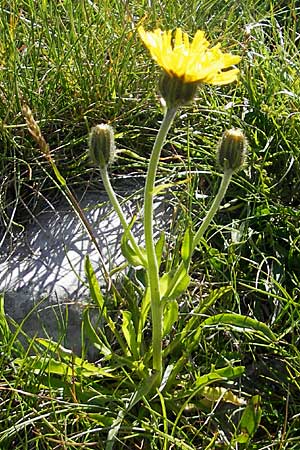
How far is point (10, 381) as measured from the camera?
131cm

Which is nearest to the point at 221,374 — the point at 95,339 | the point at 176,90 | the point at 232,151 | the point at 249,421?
the point at 249,421

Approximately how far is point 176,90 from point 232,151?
186mm

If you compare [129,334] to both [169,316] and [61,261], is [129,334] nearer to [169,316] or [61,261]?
[169,316]

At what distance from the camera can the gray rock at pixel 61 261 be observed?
57.0 inches

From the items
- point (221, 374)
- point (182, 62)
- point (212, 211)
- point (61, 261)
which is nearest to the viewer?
point (182, 62)

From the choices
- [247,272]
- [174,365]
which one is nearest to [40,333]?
[174,365]

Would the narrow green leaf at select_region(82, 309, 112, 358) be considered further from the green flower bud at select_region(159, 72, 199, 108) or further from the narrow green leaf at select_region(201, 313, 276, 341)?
the green flower bud at select_region(159, 72, 199, 108)

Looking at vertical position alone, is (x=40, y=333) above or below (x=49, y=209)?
below

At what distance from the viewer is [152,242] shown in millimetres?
1140

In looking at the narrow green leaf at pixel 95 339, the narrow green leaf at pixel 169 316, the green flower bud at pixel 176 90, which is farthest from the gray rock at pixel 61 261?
the green flower bud at pixel 176 90

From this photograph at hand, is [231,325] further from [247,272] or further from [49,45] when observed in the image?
[49,45]


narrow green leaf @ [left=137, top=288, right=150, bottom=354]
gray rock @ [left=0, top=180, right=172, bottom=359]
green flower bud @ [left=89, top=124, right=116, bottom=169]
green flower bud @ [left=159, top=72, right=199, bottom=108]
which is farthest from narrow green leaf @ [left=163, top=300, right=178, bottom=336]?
green flower bud @ [left=159, top=72, right=199, bottom=108]

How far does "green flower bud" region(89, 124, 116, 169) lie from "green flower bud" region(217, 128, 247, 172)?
182mm

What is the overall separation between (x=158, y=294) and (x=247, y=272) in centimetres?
37
